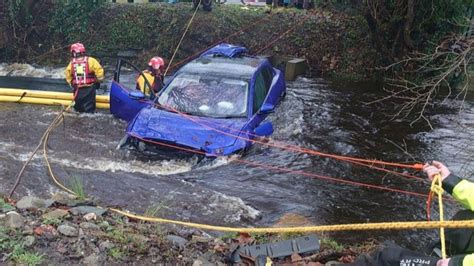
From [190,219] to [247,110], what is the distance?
8.63 ft

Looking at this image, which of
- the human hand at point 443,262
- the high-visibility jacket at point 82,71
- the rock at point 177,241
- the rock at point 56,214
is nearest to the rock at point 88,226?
the rock at point 56,214

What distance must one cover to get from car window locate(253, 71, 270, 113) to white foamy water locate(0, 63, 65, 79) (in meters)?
7.78

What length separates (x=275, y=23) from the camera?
1678 centimetres

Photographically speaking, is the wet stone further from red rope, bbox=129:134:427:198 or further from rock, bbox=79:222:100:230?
red rope, bbox=129:134:427:198

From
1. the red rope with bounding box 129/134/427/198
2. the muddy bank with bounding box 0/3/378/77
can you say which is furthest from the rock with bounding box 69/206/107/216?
the muddy bank with bounding box 0/3/378/77

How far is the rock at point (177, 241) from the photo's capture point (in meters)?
4.50

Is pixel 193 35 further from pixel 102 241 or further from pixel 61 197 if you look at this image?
pixel 102 241

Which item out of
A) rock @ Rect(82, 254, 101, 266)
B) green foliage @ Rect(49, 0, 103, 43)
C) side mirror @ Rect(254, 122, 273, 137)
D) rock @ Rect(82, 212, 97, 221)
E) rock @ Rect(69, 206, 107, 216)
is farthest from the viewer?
green foliage @ Rect(49, 0, 103, 43)

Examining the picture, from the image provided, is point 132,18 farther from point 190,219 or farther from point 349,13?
point 190,219

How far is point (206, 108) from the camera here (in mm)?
8016

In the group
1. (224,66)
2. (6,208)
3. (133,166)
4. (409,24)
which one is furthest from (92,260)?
(409,24)

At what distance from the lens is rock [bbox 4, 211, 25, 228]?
4.22m

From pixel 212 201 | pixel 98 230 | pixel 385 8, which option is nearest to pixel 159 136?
pixel 212 201

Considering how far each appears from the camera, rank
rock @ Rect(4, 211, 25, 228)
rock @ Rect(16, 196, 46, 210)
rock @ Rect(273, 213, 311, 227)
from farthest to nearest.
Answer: rock @ Rect(273, 213, 311, 227)
rock @ Rect(16, 196, 46, 210)
rock @ Rect(4, 211, 25, 228)
